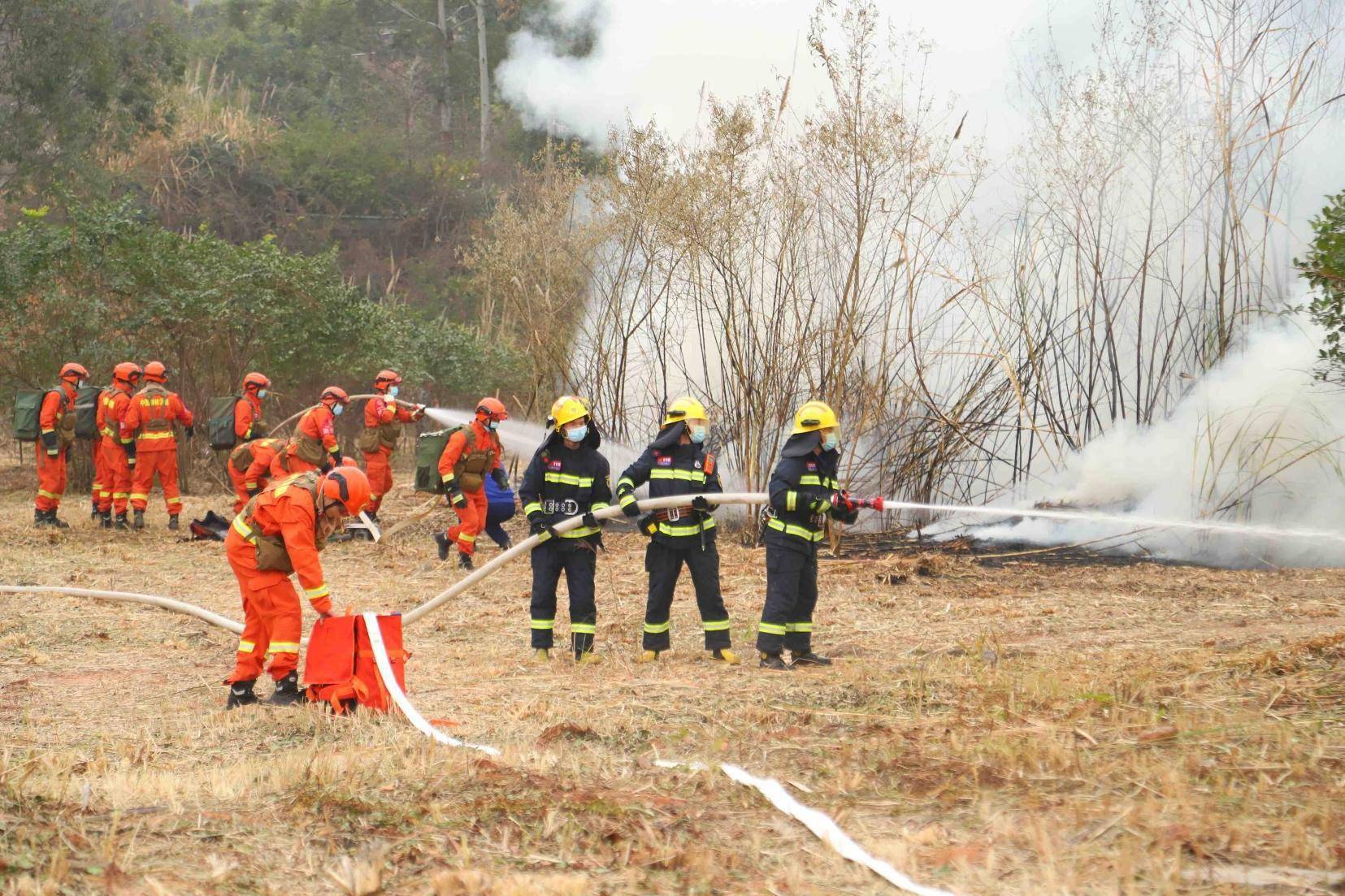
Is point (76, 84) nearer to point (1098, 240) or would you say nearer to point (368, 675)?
point (1098, 240)

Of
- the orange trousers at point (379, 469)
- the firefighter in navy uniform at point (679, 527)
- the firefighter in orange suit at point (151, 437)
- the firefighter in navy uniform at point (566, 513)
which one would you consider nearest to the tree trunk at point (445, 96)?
the firefighter in orange suit at point (151, 437)

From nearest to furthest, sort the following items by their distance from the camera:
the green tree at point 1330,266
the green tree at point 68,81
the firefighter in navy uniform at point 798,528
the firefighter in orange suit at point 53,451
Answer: the green tree at point 1330,266, the firefighter in navy uniform at point 798,528, the firefighter in orange suit at point 53,451, the green tree at point 68,81

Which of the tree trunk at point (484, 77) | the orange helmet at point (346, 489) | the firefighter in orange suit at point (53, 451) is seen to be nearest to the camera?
the orange helmet at point (346, 489)

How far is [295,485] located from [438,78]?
2957 centimetres

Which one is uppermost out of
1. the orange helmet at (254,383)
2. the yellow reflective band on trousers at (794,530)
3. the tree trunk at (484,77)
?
the tree trunk at (484,77)

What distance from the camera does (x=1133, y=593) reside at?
10.1 meters

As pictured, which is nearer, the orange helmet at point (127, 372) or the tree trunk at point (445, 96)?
the orange helmet at point (127, 372)

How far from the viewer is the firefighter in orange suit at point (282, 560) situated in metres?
6.48

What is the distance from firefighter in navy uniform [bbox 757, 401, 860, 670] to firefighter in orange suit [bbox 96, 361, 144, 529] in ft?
29.8

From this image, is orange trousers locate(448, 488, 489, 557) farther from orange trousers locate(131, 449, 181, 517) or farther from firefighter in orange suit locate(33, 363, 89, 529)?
firefighter in orange suit locate(33, 363, 89, 529)

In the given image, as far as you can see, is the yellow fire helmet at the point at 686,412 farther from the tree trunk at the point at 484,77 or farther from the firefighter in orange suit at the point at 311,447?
the tree trunk at the point at 484,77

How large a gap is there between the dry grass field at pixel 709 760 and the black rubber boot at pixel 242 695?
6.7 inches

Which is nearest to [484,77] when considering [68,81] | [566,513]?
[68,81]

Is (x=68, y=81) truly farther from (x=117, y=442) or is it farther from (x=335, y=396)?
(x=335, y=396)
